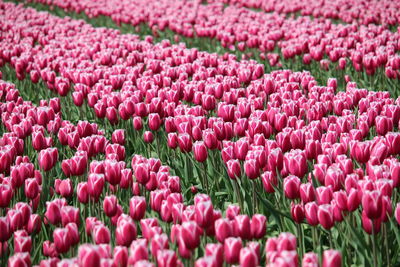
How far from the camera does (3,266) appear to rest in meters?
2.64

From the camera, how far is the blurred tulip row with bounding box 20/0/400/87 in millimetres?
6812

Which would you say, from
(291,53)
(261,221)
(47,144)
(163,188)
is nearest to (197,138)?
(163,188)

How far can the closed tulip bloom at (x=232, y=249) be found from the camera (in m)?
2.19

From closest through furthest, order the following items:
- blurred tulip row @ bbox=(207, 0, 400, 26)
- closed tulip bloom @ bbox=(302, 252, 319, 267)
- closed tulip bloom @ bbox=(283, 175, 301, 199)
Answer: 1. closed tulip bloom @ bbox=(302, 252, 319, 267)
2. closed tulip bloom @ bbox=(283, 175, 301, 199)
3. blurred tulip row @ bbox=(207, 0, 400, 26)

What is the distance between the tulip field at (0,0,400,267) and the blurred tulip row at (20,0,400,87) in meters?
0.05

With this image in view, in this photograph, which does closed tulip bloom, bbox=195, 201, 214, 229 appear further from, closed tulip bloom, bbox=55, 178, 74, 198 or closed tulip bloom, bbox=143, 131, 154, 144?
closed tulip bloom, bbox=143, 131, 154, 144

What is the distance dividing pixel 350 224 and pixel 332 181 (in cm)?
28

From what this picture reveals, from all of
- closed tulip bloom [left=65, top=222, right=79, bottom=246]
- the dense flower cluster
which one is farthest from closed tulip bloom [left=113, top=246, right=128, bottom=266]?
the dense flower cluster

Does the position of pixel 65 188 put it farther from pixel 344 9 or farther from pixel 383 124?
pixel 344 9

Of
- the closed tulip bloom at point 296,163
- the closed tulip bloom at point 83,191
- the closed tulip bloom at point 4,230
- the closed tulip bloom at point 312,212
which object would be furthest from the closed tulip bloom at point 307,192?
the closed tulip bloom at point 4,230

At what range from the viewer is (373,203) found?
7.88ft

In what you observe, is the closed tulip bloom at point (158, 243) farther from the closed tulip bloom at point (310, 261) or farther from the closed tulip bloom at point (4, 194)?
the closed tulip bloom at point (4, 194)

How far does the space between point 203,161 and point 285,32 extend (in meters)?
6.14

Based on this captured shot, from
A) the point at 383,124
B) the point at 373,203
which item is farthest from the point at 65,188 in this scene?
the point at 383,124
